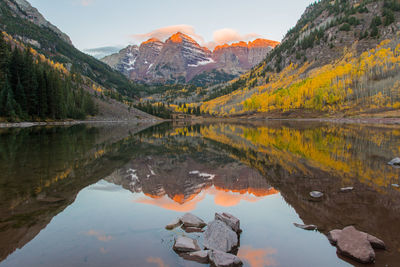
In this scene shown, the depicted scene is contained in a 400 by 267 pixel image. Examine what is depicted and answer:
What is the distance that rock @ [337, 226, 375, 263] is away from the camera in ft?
23.6

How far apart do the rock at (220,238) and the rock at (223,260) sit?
0.60m

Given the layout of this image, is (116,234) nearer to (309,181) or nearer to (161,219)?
(161,219)

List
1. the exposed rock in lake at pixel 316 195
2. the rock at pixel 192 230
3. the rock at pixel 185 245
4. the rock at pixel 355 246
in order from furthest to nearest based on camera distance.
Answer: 1. the exposed rock in lake at pixel 316 195
2. the rock at pixel 192 230
3. the rock at pixel 185 245
4. the rock at pixel 355 246

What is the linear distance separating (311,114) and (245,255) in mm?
150380

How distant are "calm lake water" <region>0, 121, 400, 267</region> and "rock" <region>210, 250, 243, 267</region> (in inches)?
21.0

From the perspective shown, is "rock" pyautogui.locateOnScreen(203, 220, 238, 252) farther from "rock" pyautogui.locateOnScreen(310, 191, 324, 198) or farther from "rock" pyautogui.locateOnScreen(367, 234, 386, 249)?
"rock" pyautogui.locateOnScreen(310, 191, 324, 198)

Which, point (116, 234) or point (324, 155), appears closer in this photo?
point (116, 234)

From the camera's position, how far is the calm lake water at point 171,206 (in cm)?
764

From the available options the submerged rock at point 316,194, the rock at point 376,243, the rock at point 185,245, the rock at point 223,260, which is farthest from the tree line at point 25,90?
the rock at point 376,243

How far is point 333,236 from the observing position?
8555 mm

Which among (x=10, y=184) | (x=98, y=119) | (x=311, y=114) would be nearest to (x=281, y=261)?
(x=10, y=184)

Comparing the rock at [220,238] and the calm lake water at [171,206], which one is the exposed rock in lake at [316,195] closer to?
the calm lake water at [171,206]

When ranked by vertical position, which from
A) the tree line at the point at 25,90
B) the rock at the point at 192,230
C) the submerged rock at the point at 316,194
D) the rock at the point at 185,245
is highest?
the tree line at the point at 25,90

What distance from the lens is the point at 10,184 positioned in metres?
14.5
